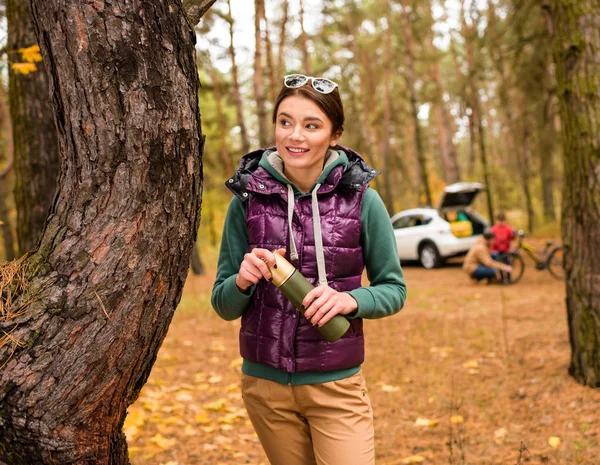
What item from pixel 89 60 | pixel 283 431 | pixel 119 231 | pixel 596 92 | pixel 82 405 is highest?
pixel 596 92

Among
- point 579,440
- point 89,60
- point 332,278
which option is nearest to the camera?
point 89,60

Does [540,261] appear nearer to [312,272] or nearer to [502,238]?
[502,238]

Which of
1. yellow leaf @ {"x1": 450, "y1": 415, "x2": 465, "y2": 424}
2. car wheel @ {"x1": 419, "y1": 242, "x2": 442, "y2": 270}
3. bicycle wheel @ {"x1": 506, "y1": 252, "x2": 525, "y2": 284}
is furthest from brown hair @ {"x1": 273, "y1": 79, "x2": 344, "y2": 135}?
car wheel @ {"x1": 419, "y1": 242, "x2": 442, "y2": 270}

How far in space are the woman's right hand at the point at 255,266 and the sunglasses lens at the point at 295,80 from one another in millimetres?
609

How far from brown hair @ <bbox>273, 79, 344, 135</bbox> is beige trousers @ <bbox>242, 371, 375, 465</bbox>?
0.93 metres

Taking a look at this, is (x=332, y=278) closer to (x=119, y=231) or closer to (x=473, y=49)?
(x=119, y=231)

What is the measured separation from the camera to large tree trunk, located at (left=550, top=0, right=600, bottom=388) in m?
4.63

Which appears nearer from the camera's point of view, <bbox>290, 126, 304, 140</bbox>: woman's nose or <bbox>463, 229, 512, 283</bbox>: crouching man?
<bbox>290, 126, 304, 140</bbox>: woman's nose

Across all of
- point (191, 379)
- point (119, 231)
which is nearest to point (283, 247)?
point (119, 231)

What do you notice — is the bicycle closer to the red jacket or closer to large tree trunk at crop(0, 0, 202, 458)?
the red jacket

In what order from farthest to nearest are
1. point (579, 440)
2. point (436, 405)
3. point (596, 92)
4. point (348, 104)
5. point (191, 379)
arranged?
1. point (348, 104)
2. point (191, 379)
3. point (436, 405)
4. point (596, 92)
5. point (579, 440)

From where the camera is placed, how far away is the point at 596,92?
4652 millimetres

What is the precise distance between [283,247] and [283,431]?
688mm

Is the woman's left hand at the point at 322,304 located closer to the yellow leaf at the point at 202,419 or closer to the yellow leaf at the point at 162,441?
the yellow leaf at the point at 162,441
